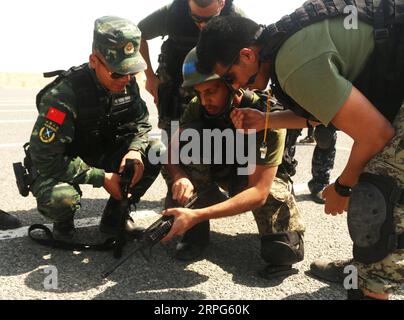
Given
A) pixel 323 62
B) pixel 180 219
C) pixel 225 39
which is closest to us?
pixel 323 62

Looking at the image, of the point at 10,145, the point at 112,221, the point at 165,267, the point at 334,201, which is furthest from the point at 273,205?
the point at 10,145

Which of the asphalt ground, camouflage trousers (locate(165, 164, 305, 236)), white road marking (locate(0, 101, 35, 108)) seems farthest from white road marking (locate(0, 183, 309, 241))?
white road marking (locate(0, 101, 35, 108))

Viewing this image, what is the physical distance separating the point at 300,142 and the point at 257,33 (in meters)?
4.32

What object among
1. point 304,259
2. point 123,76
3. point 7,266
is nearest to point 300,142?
point 304,259

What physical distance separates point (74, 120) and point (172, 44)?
1025 millimetres

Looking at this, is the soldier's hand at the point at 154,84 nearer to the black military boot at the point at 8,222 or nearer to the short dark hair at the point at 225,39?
the black military boot at the point at 8,222

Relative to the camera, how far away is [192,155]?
2791 millimetres

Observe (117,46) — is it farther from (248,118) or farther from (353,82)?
(353,82)

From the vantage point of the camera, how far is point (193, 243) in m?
2.77

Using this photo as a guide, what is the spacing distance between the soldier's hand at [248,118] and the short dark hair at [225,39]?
0.45m

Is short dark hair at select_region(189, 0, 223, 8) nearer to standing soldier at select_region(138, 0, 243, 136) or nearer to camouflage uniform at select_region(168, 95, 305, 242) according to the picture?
standing soldier at select_region(138, 0, 243, 136)

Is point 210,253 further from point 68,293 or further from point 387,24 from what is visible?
point 387,24

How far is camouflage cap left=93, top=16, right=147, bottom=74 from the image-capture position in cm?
257

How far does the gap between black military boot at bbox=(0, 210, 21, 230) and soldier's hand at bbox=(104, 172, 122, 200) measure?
2.44 ft
